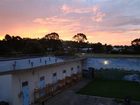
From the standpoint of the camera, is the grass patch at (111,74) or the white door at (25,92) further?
the grass patch at (111,74)

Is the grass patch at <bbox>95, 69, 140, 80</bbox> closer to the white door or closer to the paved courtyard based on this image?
the paved courtyard

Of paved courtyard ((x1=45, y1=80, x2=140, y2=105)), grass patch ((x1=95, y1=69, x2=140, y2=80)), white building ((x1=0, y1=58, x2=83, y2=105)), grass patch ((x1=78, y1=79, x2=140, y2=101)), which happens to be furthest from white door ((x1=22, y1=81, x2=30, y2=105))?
grass patch ((x1=95, y1=69, x2=140, y2=80))

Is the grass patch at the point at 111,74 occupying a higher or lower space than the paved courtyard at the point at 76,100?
higher

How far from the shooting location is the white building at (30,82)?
14453 mm

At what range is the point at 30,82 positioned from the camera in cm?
1705

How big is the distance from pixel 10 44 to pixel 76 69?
25207 mm

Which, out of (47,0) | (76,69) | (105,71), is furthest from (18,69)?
(105,71)

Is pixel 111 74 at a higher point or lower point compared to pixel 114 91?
higher

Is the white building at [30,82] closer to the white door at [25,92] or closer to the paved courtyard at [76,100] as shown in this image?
the white door at [25,92]

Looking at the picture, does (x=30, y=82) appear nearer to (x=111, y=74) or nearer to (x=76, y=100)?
(x=76, y=100)

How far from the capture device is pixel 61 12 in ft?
86.8

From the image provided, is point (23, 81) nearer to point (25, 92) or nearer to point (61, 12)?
point (25, 92)

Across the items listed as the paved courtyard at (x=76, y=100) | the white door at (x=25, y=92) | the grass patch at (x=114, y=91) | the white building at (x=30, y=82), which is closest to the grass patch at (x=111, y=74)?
the grass patch at (x=114, y=91)

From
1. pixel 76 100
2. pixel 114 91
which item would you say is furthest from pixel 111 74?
pixel 76 100
